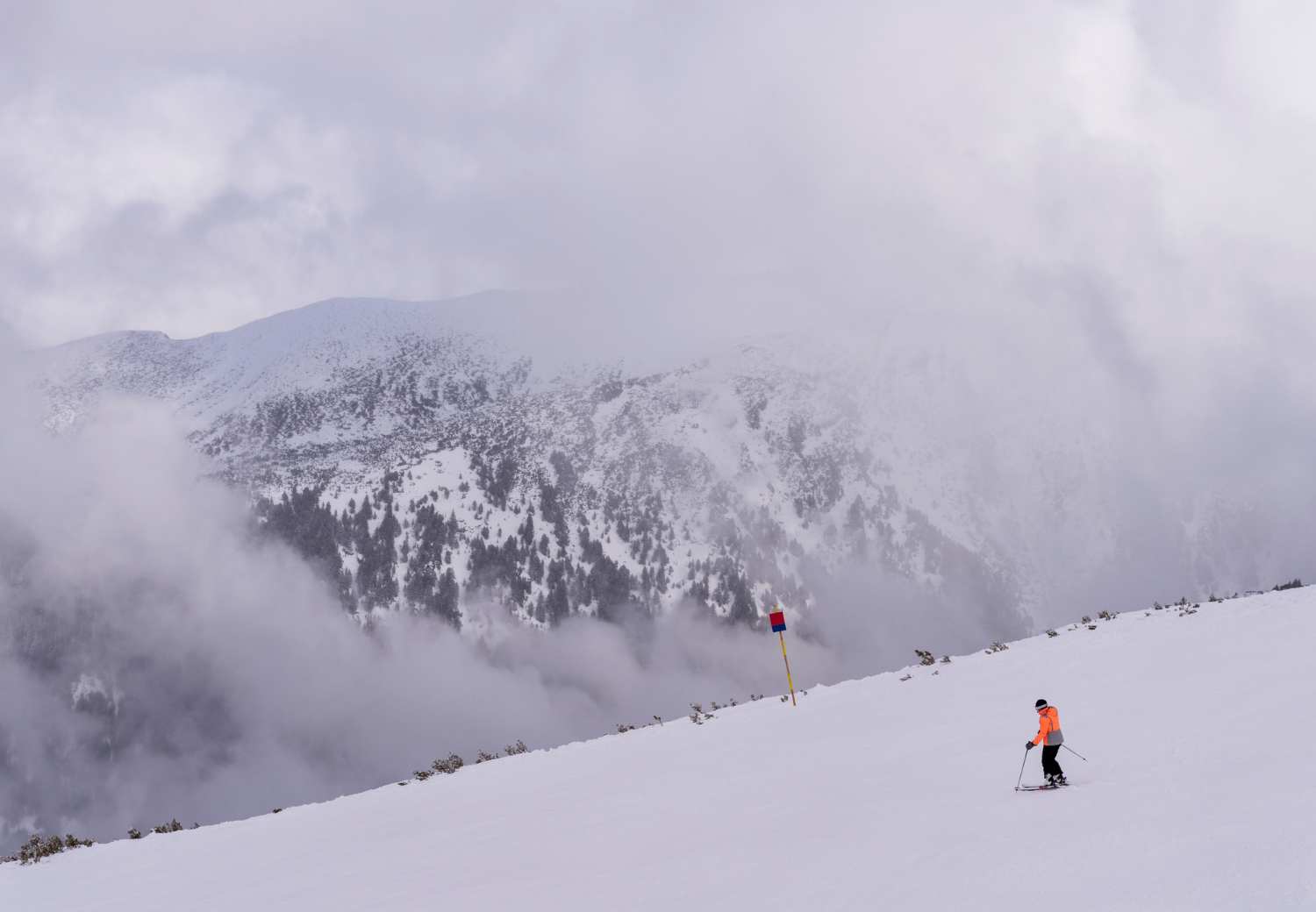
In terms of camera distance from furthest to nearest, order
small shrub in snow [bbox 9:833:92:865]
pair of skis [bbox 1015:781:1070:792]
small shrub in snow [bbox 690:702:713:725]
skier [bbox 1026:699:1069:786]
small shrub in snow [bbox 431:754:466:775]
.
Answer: small shrub in snow [bbox 431:754:466:775]
small shrub in snow [bbox 690:702:713:725]
small shrub in snow [bbox 9:833:92:865]
skier [bbox 1026:699:1069:786]
pair of skis [bbox 1015:781:1070:792]

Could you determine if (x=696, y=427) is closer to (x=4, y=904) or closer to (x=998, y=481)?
(x=998, y=481)

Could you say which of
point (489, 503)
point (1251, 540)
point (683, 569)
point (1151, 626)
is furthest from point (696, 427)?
point (1151, 626)

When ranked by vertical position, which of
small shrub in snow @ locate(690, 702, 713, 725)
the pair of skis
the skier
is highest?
the skier

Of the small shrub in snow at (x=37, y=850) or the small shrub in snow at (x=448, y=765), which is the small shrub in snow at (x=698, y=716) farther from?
the small shrub in snow at (x=37, y=850)

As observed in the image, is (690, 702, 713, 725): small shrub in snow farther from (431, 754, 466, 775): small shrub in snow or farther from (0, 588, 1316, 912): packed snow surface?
(431, 754, 466, 775): small shrub in snow

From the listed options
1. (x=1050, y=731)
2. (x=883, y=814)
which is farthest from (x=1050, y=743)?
(x=883, y=814)

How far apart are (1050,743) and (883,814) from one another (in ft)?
7.72

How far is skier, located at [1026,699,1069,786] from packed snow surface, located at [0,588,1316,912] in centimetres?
35

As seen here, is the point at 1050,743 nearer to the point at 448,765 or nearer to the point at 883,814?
the point at 883,814

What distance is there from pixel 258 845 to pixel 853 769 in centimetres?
1160

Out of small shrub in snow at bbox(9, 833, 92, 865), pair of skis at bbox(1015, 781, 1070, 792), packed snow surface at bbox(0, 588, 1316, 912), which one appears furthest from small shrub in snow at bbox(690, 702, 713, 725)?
small shrub in snow at bbox(9, 833, 92, 865)

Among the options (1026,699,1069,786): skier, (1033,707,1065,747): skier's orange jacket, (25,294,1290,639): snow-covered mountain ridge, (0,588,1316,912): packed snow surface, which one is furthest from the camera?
(25,294,1290,639): snow-covered mountain ridge

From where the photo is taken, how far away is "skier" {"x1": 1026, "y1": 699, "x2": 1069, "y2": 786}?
37.7ft

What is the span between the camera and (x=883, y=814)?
11.5 metres
